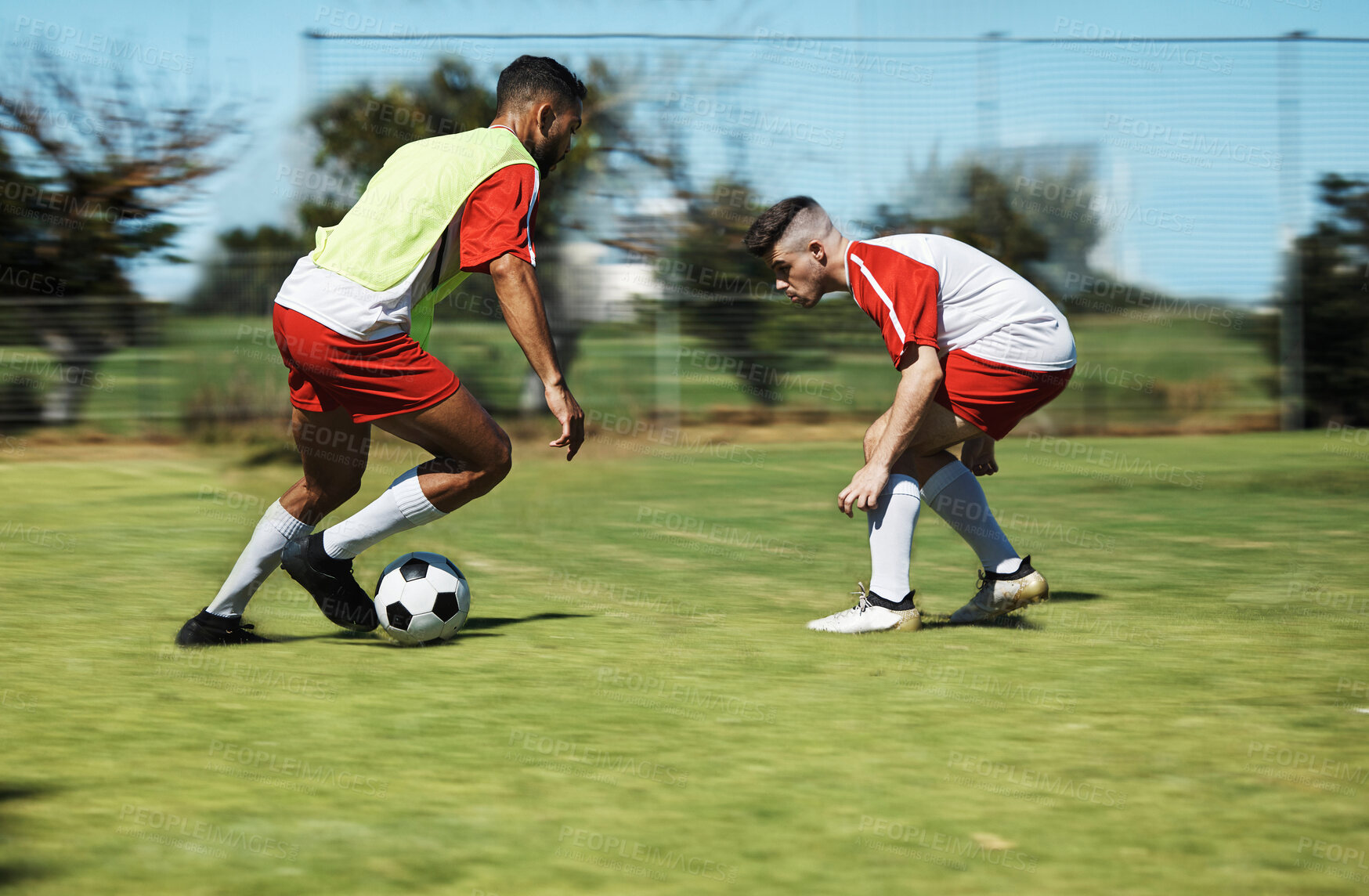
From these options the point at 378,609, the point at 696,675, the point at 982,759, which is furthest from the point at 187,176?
the point at 982,759

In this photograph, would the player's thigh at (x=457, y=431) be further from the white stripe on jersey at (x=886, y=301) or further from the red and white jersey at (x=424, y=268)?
the white stripe on jersey at (x=886, y=301)

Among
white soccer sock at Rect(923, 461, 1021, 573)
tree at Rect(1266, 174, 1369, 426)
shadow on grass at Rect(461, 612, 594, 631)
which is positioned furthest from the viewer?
tree at Rect(1266, 174, 1369, 426)

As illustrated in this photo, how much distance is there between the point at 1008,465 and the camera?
11.8m

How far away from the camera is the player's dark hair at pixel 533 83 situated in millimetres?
4480

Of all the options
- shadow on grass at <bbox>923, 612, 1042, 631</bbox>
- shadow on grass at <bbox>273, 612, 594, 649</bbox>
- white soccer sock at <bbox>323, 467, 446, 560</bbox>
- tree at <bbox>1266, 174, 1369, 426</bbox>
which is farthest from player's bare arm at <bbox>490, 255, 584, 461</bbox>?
tree at <bbox>1266, 174, 1369, 426</bbox>

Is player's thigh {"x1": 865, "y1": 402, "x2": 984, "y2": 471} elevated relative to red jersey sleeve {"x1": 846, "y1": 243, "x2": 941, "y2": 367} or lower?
lower

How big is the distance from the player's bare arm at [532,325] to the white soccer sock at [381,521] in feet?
1.84

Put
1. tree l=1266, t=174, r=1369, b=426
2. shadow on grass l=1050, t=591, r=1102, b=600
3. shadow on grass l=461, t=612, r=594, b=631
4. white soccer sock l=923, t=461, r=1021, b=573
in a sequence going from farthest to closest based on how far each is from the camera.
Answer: tree l=1266, t=174, r=1369, b=426
shadow on grass l=1050, t=591, r=1102, b=600
shadow on grass l=461, t=612, r=594, b=631
white soccer sock l=923, t=461, r=1021, b=573

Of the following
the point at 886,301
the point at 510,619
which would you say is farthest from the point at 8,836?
the point at 886,301

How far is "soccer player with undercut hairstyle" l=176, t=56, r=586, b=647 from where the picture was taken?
4148mm

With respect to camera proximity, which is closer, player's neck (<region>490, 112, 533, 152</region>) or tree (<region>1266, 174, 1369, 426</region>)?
player's neck (<region>490, 112, 533, 152</region>)

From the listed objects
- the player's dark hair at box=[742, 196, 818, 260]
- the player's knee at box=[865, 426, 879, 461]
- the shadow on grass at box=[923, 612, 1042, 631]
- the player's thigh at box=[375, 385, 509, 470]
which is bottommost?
the shadow on grass at box=[923, 612, 1042, 631]

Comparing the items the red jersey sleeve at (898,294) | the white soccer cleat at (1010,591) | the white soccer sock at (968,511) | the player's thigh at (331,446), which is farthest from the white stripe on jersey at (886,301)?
the player's thigh at (331,446)

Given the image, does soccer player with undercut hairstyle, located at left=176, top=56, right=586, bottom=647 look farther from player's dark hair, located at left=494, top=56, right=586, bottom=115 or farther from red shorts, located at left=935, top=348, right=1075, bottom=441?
red shorts, located at left=935, top=348, right=1075, bottom=441
